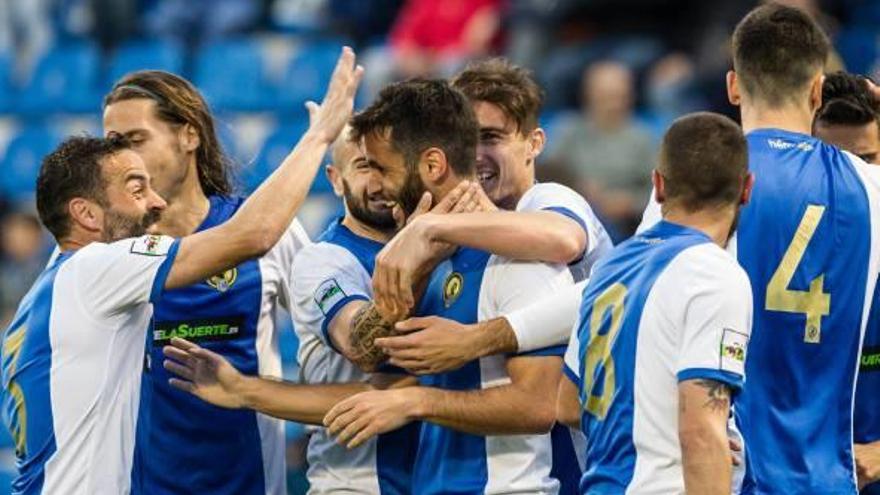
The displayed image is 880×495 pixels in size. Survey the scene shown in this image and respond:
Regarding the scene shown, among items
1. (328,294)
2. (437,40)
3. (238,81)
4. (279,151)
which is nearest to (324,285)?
(328,294)

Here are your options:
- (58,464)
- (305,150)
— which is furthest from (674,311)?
(58,464)

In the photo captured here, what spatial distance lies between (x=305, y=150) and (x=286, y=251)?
2.84ft

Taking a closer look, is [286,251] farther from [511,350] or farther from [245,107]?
[245,107]

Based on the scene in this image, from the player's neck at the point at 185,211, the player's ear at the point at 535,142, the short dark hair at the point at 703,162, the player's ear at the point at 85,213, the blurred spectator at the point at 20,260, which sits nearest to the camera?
the short dark hair at the point at 703,162

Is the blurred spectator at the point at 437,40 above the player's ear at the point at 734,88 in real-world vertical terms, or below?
above

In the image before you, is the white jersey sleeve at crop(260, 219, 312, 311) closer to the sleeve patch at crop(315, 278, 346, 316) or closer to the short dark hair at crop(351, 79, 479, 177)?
the sleeve patch at crop(315, 278, 346, 316)

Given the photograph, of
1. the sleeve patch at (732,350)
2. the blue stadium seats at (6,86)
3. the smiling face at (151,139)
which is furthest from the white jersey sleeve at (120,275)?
the blue stadium seats at (6,86)

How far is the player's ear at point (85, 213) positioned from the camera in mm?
6715

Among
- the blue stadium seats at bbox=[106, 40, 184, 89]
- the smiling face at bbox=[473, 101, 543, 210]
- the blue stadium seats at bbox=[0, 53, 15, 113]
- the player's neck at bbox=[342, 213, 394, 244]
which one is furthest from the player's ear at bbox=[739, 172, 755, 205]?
the blue stadium seats at bbox=[0, 53, 15, 113]

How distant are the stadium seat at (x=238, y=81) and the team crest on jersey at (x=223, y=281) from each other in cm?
884

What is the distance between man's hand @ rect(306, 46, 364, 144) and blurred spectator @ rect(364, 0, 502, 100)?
731 cm

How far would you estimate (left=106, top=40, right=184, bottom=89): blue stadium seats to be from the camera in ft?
54.3

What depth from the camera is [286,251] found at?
24.5 feet

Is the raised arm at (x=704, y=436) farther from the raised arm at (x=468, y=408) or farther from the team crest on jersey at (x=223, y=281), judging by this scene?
the team crest on jersey at (x=223, y=281)
